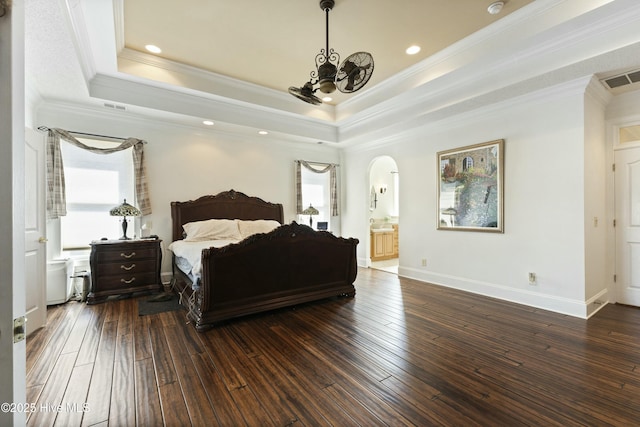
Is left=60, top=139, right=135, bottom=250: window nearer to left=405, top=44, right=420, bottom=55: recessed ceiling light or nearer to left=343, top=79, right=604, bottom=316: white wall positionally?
left=405, top=44, right=420, bottom=55: recessed ceiling light

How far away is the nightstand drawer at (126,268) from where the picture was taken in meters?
3.95

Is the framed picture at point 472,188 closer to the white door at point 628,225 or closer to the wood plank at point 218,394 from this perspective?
the white door at point 628,225

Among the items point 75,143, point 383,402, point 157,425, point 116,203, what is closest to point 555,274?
point 383,402

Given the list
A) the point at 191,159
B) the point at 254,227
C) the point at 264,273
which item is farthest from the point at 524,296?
the point at 191,159

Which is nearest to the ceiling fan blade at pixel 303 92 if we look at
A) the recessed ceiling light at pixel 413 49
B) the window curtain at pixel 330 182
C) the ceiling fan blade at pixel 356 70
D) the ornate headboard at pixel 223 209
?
the ceiling fan blade at pixel 356 70

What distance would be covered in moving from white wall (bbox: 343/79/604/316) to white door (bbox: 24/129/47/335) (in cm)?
518

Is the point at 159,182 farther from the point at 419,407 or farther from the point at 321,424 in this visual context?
the point at 419,407

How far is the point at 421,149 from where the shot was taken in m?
5.18

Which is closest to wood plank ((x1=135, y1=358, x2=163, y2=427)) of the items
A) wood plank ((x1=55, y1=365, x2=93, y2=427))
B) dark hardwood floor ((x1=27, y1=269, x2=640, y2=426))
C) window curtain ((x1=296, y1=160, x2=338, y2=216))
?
dark hardwood floor ((x1=27, y1=269, x2=640, y2=426))

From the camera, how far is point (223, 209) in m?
5.33

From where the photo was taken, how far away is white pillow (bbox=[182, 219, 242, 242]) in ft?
15.3

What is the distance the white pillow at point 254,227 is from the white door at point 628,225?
5.09m

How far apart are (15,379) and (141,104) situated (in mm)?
4344

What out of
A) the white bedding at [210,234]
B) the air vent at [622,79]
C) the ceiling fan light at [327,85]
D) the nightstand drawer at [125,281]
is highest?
the air vent at [622,79]
